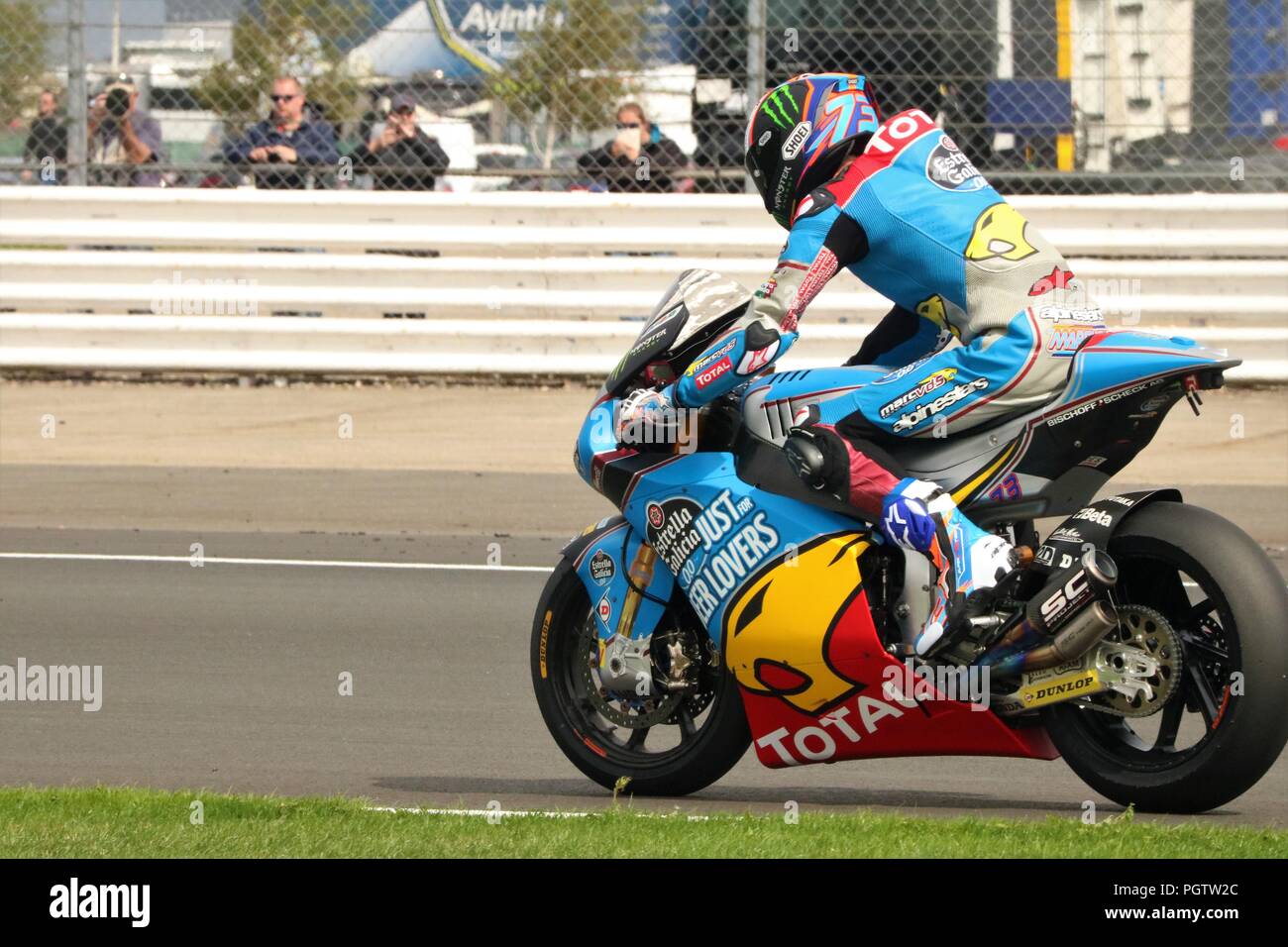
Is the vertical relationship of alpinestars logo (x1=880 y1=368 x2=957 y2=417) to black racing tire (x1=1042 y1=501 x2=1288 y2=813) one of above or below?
above

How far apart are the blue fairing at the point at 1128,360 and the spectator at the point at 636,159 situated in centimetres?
846

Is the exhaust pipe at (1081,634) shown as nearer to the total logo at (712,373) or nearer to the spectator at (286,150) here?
the total logo at (712,373)

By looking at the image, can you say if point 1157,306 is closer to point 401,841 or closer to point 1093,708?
point 1093,708

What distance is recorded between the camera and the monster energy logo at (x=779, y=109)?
5564mm

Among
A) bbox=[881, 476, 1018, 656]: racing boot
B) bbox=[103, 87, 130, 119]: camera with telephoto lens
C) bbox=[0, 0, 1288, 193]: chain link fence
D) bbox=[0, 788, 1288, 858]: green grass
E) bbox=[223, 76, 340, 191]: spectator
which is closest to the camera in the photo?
bbox=[0, 788, 1288, 858]: green grass

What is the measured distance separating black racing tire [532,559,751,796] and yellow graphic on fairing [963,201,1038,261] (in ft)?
4.47

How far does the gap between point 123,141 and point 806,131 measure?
9306mm

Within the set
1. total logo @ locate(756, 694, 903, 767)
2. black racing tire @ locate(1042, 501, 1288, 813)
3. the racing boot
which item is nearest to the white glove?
the racing boot

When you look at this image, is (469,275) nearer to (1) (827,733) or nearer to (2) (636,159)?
(2) (636,159)

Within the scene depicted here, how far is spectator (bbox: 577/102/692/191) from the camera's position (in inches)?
532

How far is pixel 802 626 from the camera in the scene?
5516 millimetres

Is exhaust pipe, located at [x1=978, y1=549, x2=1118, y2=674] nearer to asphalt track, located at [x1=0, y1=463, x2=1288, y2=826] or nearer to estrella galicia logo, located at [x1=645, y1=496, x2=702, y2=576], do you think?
asphalt track, located at [x1=0, y1=463, x2=1288, y2=826]

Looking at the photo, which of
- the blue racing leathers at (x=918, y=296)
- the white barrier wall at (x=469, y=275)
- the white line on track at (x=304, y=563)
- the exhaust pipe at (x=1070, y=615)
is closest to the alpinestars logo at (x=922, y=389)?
the blue racing leathers at (x=918, y=296)

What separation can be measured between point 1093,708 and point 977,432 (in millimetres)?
787
